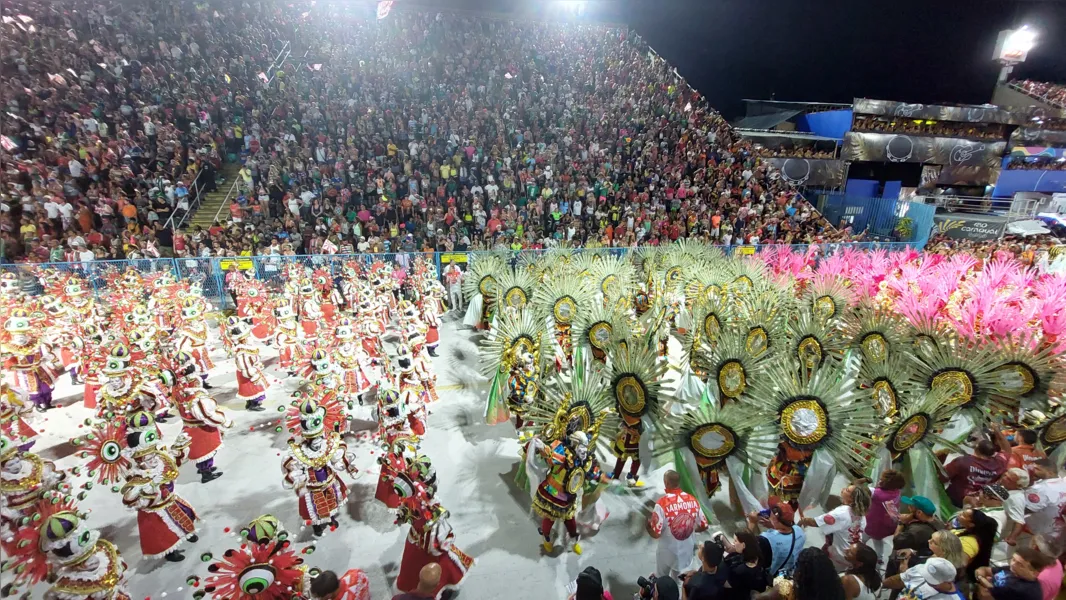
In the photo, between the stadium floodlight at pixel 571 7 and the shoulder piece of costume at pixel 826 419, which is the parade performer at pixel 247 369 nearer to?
the shoulder piece of costume at pixel 826 419

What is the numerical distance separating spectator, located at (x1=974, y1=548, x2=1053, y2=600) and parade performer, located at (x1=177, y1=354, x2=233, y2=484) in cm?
607

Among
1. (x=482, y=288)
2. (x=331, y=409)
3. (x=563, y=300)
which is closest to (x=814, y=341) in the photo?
(x=563, y=300)

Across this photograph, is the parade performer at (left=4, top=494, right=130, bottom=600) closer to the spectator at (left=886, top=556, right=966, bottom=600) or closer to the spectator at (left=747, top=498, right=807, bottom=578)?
the spectator at (left=747, top=498, right=807, bottom=578)

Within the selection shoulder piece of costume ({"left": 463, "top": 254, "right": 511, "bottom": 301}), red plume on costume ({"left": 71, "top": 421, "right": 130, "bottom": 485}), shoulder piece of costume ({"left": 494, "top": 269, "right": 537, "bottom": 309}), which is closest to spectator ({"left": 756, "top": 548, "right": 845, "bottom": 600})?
red plume on costume ({"left": 71, "top": 421, "right": 130, "bottom": 485})

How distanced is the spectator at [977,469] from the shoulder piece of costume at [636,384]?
2.61 meters

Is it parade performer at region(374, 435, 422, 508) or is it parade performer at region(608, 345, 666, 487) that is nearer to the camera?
parade performer at region(374, 435, 422, 508)

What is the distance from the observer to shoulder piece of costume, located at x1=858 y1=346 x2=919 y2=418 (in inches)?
175

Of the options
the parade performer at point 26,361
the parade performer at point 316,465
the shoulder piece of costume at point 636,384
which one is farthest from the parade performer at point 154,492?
the shoulder piece of costume at point 636,384

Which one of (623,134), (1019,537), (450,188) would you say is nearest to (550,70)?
(623,134)

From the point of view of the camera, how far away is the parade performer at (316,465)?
3945mm

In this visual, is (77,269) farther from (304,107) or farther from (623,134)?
(623,134)

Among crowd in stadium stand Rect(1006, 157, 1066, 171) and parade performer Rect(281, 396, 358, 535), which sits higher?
crowd in stadium stand Rect(1006, 157, 1066, 171)

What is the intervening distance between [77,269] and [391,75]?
11148mm

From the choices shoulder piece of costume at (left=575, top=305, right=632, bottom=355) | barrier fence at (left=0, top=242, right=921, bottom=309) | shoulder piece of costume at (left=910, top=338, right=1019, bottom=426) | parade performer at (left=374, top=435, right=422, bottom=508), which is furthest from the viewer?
barrier fence at (left=0, top=242, right=921, bottom=309)
